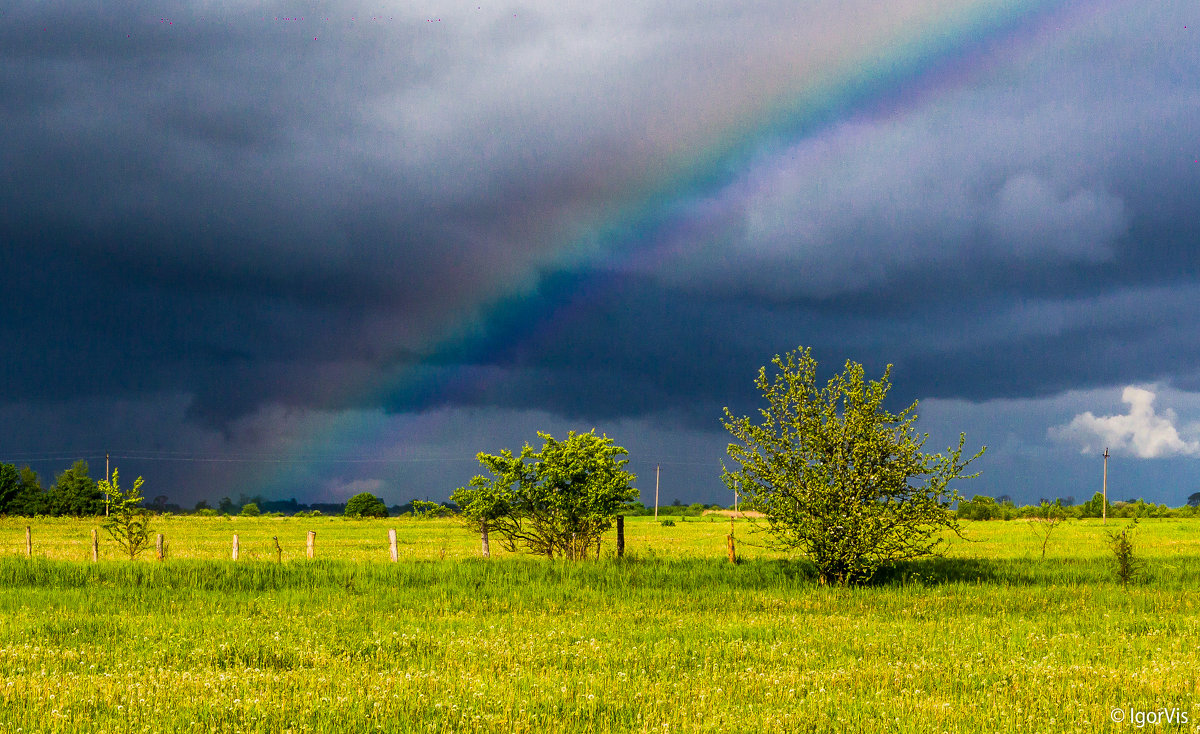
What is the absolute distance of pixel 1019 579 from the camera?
29172 millimetres

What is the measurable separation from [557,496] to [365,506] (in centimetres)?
10492

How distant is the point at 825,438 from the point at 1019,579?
28.6ft

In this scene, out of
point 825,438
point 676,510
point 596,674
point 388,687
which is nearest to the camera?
point 388,687

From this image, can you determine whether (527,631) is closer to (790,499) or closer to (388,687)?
(388,687)

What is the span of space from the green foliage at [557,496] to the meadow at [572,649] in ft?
8.78

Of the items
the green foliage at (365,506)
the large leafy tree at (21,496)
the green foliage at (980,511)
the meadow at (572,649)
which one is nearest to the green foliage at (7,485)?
the large leafy tree at (21,496)

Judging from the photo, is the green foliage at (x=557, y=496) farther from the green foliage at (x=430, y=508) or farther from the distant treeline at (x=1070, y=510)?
the distant treeline at (x=1070, y=510)

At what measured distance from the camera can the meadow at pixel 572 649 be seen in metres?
10.5

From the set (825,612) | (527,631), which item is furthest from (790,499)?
(527,631)

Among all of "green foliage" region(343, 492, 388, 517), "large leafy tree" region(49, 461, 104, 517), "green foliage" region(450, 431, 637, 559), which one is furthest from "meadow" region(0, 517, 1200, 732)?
"large leafy tree" region(49, 461, 104, 517)

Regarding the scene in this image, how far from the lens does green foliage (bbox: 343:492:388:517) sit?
422 feet

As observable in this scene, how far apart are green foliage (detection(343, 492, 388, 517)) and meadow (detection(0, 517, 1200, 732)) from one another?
102m

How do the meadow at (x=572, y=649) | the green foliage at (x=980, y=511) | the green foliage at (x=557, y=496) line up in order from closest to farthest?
the meadow at (x=572, y=649)
the green foliage at (x=557, y=496)
the green foliage at (x=980, y=511)

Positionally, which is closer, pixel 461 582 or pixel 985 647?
pixel 985 647
